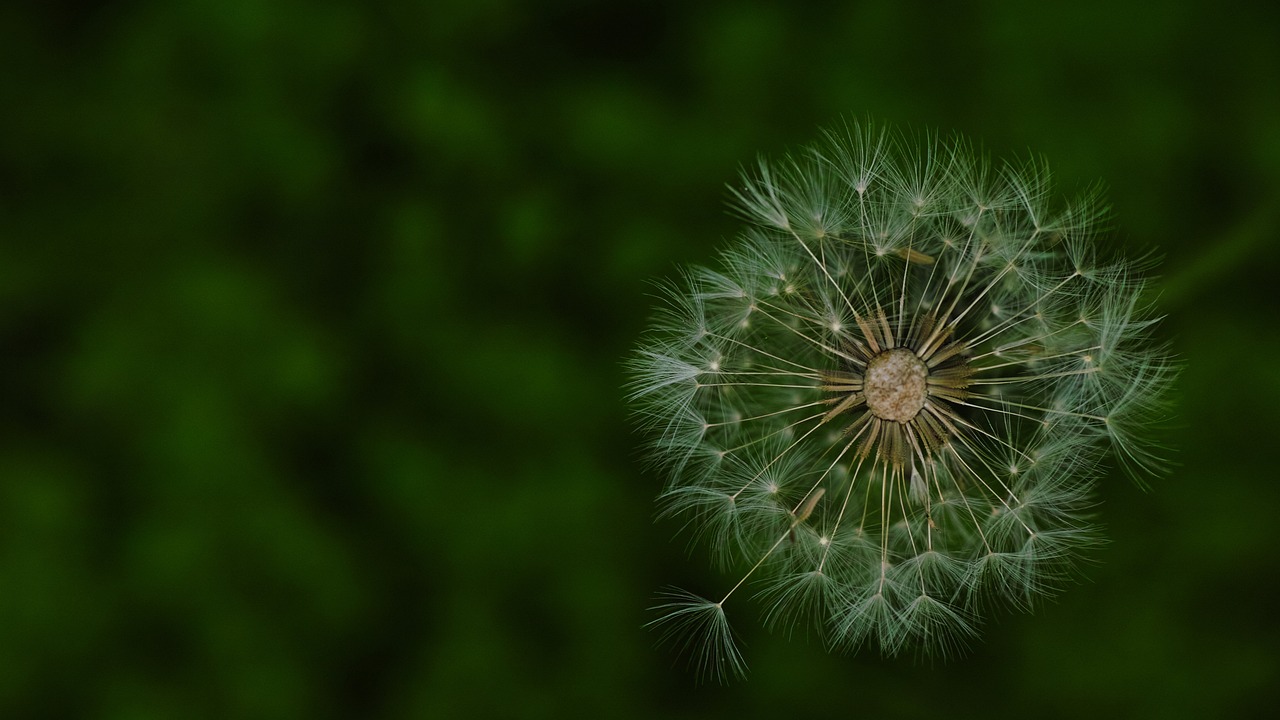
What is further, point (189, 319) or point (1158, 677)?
point (189, 319)

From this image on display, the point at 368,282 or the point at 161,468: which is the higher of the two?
the point at 368,282

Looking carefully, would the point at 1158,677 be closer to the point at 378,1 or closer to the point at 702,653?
the point at 702,653

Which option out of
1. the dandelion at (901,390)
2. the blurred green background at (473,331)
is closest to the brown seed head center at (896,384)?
the dandelion at (901,390)

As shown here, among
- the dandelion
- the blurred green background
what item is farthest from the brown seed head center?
the blurred green background

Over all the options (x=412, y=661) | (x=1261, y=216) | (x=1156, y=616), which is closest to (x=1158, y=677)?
(x=1156, y=616)

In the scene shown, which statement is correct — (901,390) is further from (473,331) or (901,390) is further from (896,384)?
(473,331)

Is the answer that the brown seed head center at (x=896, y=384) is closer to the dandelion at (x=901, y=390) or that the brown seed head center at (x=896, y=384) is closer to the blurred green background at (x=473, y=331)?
the dandelion at (x=901, y=390)
